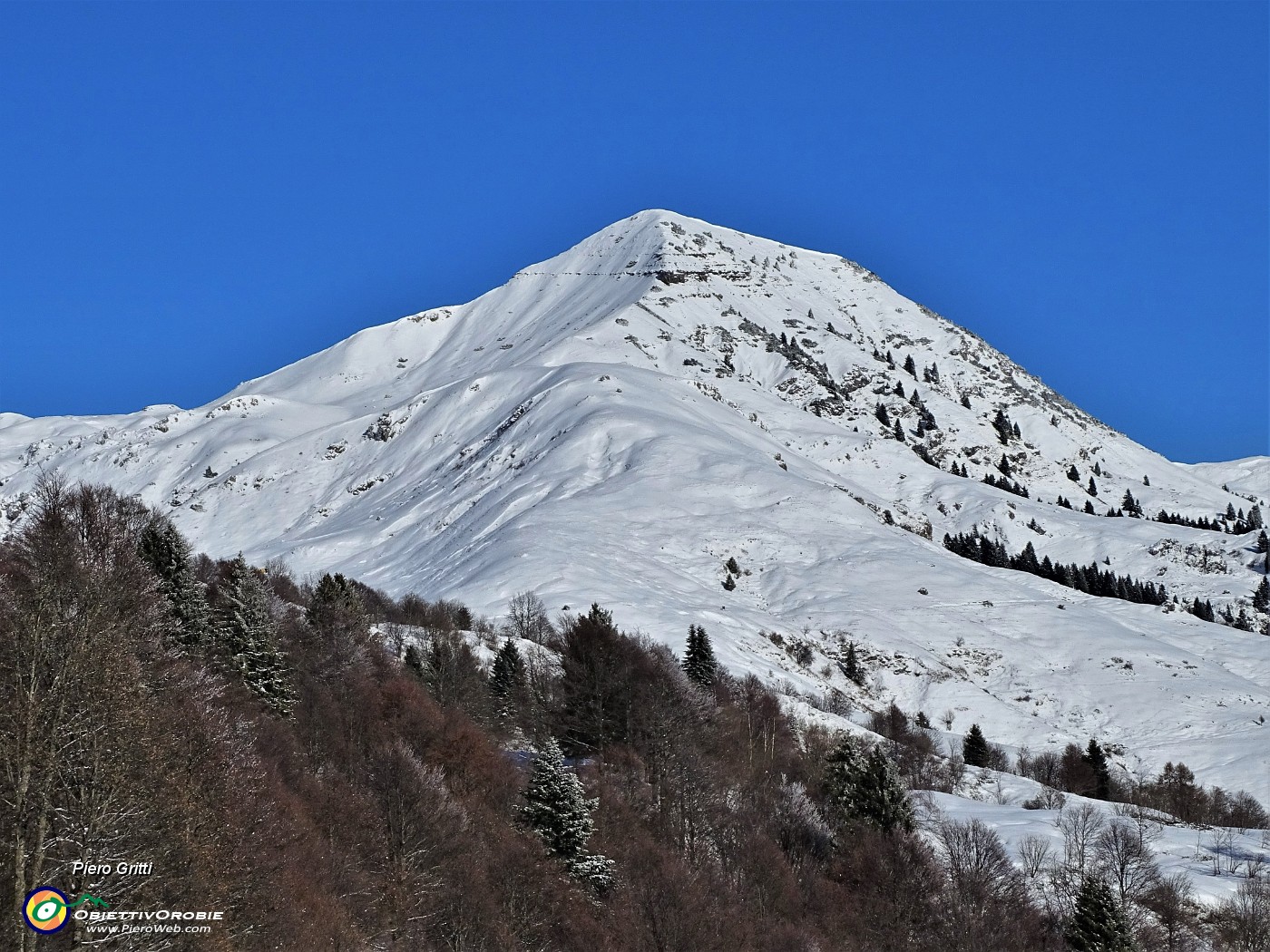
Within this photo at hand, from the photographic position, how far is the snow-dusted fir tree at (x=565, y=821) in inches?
1698

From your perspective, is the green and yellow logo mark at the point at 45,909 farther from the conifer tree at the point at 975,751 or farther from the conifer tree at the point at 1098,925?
the conifer tree at the point at 975,751

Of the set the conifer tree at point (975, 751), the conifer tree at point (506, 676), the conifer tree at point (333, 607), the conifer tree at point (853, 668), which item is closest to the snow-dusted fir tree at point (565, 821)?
the conifer tree at point (506, 676)

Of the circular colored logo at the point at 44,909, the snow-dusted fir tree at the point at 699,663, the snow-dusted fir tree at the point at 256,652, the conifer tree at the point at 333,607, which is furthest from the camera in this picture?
the snow-dusted fir tree at the point at 699,663

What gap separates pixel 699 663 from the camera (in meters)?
82.4

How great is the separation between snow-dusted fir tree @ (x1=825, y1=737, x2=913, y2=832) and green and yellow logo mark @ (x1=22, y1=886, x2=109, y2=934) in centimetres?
4279

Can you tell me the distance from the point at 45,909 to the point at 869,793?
44452mm

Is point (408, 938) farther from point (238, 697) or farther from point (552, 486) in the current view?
point (552, 486)

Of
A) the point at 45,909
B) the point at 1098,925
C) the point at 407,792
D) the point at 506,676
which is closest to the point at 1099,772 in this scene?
the point at 1098,925

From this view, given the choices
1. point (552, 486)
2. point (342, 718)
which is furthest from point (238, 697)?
point (552, 486)

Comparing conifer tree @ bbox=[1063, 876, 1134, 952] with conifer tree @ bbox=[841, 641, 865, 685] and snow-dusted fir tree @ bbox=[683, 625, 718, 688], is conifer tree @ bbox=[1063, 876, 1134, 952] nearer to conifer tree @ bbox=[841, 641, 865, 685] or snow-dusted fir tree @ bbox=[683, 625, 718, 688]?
snow-dusted fir tree @ bbox=[683, 625, 718, 688]

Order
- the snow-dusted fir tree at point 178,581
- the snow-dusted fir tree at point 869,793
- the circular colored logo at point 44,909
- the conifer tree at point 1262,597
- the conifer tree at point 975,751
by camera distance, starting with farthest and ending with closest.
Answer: the conifer tree at point 1262,597, the conifer tree at point 975,751, the snow-dusted fir tree at point 869,793, the snow-dusted fir tree at point 178,581, the circular colored logo at point 44,909

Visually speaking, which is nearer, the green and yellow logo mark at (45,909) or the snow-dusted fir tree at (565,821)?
the green and yellow logo mark at (45,909)

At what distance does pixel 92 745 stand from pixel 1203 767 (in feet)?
320

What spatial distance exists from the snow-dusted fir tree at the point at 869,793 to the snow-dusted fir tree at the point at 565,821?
17.7 m
